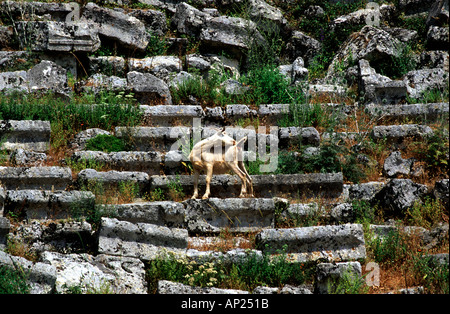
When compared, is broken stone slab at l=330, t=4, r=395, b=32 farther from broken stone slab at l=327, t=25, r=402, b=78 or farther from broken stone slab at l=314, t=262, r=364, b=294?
broken stone slab at l=314, t=262, r=364, b=294

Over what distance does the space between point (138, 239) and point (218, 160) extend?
167 centimetres

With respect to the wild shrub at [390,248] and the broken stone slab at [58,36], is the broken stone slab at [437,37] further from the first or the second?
the broken stone slab at [58,36]

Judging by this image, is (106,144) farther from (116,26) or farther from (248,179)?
(116,26)

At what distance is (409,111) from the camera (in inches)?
434

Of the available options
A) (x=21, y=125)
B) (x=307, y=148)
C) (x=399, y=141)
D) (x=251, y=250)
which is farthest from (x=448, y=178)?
(x=21, y=125)

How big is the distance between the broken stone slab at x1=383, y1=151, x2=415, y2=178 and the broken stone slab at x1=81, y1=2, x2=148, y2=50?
5.29 m

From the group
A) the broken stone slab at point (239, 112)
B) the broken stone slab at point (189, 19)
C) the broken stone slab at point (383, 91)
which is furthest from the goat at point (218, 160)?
the broken stone slab at point (189, 19)

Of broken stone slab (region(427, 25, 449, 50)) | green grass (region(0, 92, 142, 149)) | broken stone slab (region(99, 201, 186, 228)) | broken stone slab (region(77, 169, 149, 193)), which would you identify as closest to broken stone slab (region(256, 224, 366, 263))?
broken stone slab (region(99, 201, 186, 228))

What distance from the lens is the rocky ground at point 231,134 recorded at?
823 centimetres

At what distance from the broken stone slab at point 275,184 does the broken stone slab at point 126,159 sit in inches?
18.3

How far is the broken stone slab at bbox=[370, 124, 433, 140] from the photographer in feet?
34.3

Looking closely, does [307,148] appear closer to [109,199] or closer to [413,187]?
[413,187]

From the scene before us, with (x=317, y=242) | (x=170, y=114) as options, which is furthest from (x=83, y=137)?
(x=317, y=242)

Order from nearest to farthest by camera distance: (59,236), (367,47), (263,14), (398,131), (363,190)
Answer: (59,236) → (363,190) → (398,131) → (367,47) → (263,14)
